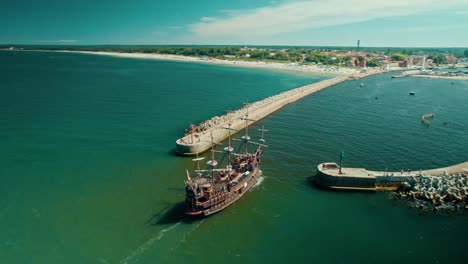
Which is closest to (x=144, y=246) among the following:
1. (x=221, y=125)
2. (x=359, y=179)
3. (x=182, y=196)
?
(x=182, y=196)

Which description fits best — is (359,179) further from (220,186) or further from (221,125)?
(221,125)

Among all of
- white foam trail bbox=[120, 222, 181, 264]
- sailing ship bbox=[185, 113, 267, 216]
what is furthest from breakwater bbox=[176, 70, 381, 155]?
white foam trail bbox=[120, 222, 181, 264]

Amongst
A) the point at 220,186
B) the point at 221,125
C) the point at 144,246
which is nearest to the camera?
the point at 144,246

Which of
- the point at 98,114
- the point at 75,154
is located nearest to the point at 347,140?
the point at 75,154

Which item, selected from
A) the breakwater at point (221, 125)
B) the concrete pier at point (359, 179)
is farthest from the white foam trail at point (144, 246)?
the concrete pier at point (359, 179)

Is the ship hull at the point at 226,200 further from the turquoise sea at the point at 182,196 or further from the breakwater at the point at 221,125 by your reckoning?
the breakwater at the point at 221,125

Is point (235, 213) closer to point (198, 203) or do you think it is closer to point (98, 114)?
point (198, 203)
